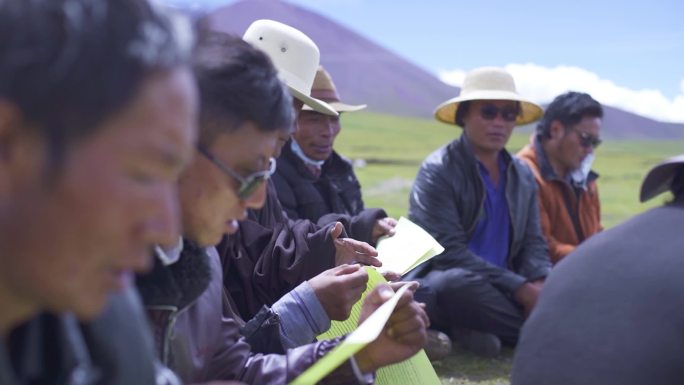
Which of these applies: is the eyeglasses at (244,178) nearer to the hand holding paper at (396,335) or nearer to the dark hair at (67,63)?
the hand holding paper at (396,335)

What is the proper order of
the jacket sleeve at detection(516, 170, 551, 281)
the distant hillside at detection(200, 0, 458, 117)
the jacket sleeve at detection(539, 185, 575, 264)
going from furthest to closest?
the distant hillside at detection(200, 0, 458, 117), the jacket sleeve at detection(539, 185, 575, 264), the jacket sleeve at detection(516, 170, 551, 281)

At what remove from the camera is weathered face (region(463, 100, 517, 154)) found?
5441 millimetres

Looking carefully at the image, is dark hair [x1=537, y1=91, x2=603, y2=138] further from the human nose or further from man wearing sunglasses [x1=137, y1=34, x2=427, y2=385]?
the human nose

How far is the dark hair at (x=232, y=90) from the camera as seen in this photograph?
67.4 inches

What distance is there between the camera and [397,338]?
1.92m

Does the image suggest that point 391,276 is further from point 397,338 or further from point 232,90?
point 232,90

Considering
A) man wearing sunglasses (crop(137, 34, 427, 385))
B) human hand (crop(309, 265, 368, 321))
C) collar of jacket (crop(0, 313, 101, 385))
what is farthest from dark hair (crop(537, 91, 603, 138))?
collar of jacket (crop(0, 313, 101, 385))

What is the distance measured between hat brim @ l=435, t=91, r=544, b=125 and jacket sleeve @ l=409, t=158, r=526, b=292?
50 cm

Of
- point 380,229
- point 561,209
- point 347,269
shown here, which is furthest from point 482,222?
point 347,269

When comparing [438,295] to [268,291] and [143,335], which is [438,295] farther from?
[143,335]

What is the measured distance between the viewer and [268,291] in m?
2.95

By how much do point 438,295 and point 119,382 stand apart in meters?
3.98

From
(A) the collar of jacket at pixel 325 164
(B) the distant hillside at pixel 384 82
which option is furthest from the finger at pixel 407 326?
(B) the distant hillside at pixel 384 82

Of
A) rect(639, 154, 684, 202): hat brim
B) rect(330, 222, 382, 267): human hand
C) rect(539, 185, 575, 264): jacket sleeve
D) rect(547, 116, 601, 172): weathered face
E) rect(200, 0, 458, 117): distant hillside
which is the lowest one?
rect(200, 0, 458, 117): distant hillside
